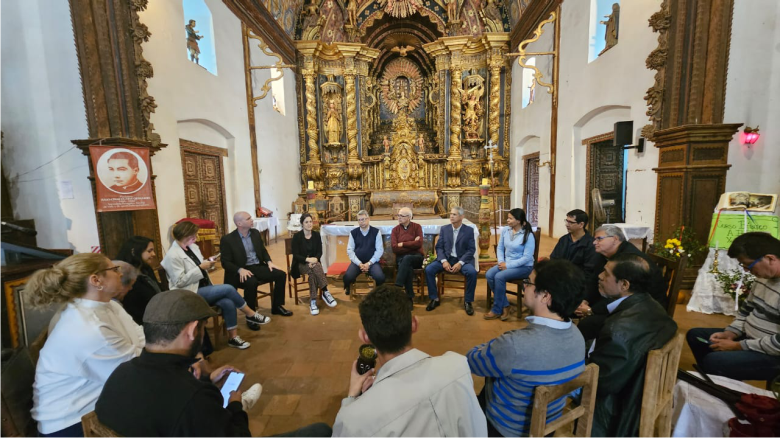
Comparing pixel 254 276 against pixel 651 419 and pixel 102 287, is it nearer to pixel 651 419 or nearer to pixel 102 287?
pixel 102 287

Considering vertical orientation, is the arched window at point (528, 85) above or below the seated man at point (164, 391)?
above

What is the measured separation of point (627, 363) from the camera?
1507mm

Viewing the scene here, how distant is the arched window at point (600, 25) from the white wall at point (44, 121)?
8209 mm

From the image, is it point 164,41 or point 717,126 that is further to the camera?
point 164,41

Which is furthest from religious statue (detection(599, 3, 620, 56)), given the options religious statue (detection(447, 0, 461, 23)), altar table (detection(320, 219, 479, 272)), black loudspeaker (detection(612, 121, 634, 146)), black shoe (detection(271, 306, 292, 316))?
black shoe (detection(271, 306, 292, 316))

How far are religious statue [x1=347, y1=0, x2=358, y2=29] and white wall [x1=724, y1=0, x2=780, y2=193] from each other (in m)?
9.60

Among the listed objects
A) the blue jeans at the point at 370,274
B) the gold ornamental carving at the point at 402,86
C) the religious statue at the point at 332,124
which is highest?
the gold ornamental carving at the point at 402,86

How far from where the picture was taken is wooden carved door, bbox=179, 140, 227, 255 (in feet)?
20.7

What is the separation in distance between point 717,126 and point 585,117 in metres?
2.99

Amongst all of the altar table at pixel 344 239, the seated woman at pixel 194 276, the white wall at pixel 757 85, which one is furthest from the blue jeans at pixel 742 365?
the seated woman at pixel 194 276

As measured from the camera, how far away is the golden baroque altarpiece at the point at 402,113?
10766 mm

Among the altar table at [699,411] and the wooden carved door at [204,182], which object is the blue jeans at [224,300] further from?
the wooden carved door at [204,182]

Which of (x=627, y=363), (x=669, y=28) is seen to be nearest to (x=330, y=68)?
(x=669, y=28)

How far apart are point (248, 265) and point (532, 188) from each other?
8.59 m
